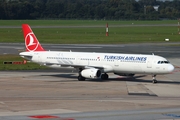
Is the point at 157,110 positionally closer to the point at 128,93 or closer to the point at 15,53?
the point at 128,93

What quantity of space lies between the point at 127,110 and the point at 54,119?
273 inches

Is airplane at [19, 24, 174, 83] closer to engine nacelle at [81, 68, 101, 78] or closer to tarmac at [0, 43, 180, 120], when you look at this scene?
engine nacelle at [81, 68, 101, 78]

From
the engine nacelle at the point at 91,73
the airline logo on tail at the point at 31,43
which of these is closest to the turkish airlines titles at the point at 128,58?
the engine nacelle at the point at 91,73

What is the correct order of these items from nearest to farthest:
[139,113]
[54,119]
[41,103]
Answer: [54,119] → [139,113] → [41,103]

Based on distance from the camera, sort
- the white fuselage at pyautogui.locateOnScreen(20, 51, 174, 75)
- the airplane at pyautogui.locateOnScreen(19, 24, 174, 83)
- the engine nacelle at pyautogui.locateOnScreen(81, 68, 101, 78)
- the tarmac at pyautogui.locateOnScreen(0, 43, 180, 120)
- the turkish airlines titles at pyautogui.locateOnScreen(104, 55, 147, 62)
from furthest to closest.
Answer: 1. the engine nacelle at pyautogui.locateOnScreen(81, 68, 101, 78)
2. the turkish airlines titles at pyautogui.locateOnScreen(104, 55, 147, 62)
3. the airplane at pyautogui.locateOnScreen(19, 24, 174, 83)
4. the white fuselage at pyautogui.locateOnScreen(20, 51, 174, 75)
5. the tarmac at pyautogui.locateOnScreen(0, 43, 180, 120)

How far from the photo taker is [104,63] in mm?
59375

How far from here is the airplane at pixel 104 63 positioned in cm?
5653

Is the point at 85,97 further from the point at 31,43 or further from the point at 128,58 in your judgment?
the point at 31,43

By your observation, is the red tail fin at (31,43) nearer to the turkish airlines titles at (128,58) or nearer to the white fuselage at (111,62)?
the white fuselage at (111,62)

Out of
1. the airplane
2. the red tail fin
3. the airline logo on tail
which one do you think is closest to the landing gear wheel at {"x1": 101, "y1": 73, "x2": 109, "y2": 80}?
the airplane

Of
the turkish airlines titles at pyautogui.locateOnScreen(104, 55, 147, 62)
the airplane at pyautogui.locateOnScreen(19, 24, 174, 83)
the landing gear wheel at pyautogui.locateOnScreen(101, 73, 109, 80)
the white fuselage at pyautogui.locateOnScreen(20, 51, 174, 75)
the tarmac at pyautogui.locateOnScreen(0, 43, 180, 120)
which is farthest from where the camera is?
the landing gear wheel at pyautogui.locateOnScreen(101, 73, 109, 80)

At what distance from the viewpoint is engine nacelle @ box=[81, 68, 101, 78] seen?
57688 mm

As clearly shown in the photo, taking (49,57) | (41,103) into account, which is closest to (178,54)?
(49,57)

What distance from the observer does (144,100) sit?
4425 cm
